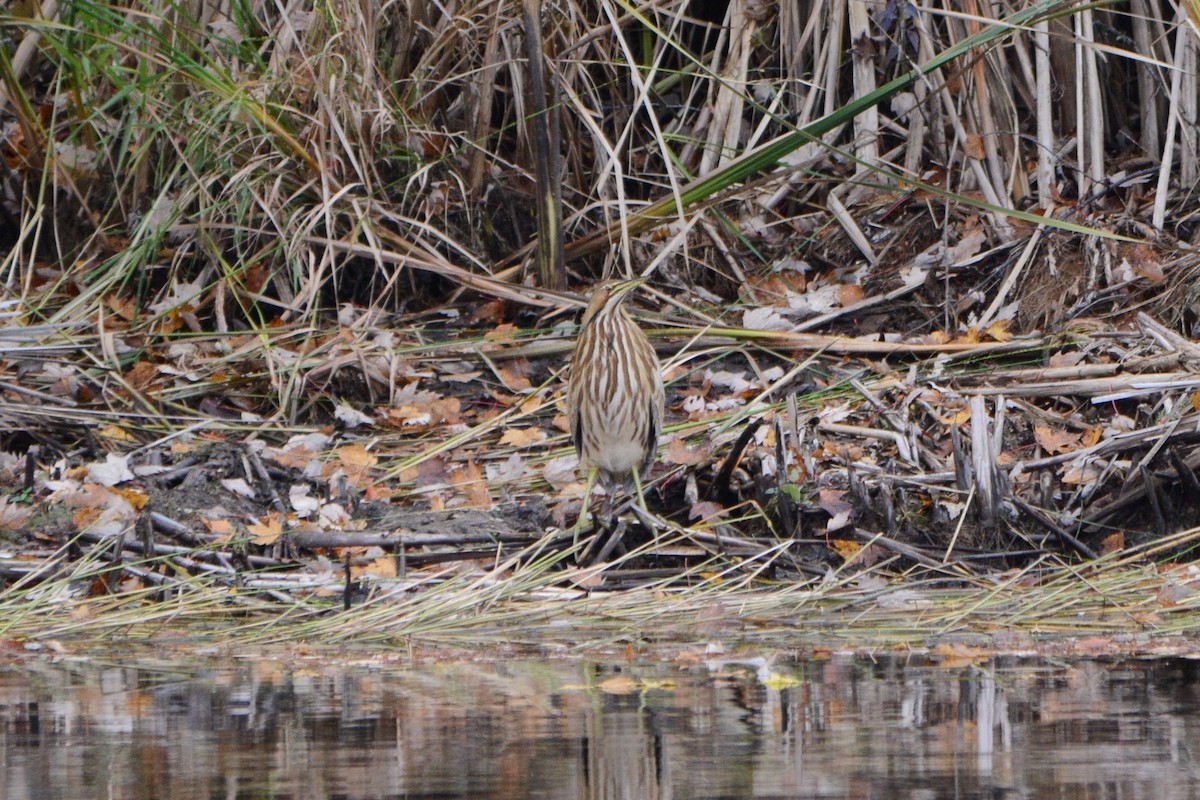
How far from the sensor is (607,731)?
3.15 meters

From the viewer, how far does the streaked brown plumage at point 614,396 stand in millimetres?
5812

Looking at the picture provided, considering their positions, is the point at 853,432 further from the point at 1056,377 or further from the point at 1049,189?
the point at 1049,189

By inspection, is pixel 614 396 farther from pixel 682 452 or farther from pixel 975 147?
pixel 975 147

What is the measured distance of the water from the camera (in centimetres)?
272

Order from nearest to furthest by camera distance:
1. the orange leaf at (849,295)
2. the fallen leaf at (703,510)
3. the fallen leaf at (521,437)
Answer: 1. the fallen leaf at (703,510)
2. the fallen leaf at (521,437)
3. the orange leaf at (849,295)

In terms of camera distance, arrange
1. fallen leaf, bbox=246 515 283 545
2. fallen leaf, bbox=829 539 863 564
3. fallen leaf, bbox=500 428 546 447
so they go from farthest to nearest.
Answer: fallen leaf, bbox=500 428 546 447, fallen leaf, bbox=246 515 283 545, fallen leaf, bbox=829 539 863 564

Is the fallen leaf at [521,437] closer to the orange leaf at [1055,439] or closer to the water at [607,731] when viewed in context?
the orange leaf at [1055,439]

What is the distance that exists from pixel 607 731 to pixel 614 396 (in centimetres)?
277

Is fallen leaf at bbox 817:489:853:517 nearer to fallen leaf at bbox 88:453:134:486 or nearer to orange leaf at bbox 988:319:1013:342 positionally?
orange leaf at bbox 988:319:1013:342

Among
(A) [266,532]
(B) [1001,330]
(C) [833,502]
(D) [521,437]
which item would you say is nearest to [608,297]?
(D) [521,437]

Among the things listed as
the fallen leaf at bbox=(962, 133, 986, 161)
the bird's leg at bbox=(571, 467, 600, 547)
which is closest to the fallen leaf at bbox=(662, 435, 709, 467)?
the bird's leg at bbox=(571, 467, 600, 547)

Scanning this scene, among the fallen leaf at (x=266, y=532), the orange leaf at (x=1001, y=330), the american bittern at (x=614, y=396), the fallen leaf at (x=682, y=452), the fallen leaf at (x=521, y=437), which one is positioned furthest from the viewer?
the orange leaf at (x=1001, y=330)

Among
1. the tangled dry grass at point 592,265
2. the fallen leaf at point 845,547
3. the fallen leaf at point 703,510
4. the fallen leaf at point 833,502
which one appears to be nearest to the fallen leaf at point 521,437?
the tangled dry grass at point 592,265

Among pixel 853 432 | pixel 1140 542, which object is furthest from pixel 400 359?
pixel 1140 542
